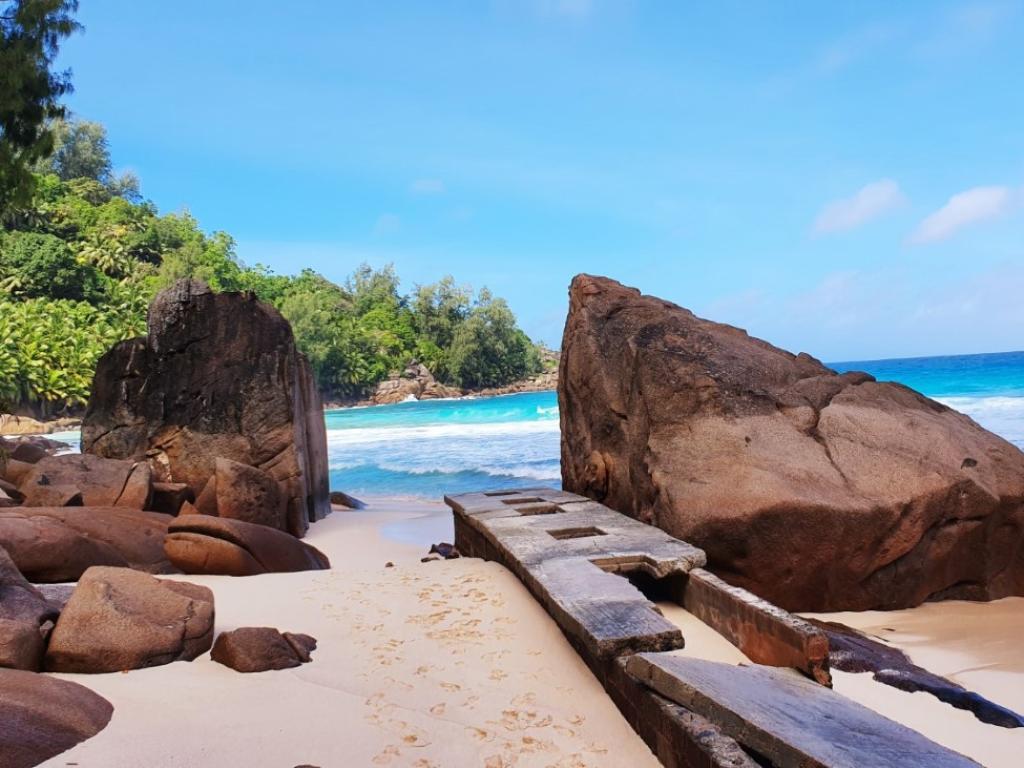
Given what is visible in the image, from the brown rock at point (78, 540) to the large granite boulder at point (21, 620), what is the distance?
1215 mm

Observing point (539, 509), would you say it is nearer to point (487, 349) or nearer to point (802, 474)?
point (802, 474)

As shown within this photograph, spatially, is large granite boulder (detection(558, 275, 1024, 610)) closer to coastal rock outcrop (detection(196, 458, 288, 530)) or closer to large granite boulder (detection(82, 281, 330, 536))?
coastal rock outcrop (detection(196, 458, 288, 530))

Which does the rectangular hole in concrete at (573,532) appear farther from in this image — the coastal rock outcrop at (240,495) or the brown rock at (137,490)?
the brown rock at (137,490)

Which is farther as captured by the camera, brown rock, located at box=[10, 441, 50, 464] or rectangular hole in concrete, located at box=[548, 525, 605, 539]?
brown rock, located at box=[10, 441, 50, 464]

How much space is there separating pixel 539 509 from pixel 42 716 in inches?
206

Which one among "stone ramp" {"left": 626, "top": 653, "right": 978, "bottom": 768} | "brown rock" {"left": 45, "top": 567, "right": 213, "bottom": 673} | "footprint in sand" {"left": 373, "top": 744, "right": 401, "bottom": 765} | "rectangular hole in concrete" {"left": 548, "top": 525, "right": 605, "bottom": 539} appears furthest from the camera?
"rectangular hole in concrete" {"left": 548, "top": 525, "right": 605, "bottom": 539}

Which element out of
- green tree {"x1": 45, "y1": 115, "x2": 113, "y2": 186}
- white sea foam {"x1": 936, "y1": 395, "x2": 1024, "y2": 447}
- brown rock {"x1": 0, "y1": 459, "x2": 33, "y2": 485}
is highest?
green tree {"x1": 45, "y1": 115, "x2": 113, "y2": 186}

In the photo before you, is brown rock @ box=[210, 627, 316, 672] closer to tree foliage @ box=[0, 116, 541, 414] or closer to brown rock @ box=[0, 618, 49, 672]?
brown rock @ box=[0, 618, 49, 672]

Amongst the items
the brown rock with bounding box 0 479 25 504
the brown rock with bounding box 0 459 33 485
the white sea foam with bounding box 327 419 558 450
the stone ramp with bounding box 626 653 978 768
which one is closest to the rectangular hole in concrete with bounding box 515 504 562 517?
the stone ramp with bounding box 626 653 978 768

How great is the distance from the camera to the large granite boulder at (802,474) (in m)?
5.88

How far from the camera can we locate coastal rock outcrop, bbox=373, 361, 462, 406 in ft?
208

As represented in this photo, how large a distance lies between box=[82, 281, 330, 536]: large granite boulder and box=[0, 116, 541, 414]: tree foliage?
2644 cm

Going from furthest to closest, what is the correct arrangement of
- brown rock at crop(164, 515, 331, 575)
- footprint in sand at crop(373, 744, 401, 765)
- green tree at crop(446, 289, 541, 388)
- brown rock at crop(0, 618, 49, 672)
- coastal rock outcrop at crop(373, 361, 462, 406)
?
1. green tree at crop(446, 289, 541, 388)
2. coastal rock outcrop at crop(373, 361, 462, 406)
3. brown rock at crop(164, 515, 331, 575)
4. brown rock at crop(0, 618, 49, 672)
5. footprint in sand at crop(373, 744, 401, 765)

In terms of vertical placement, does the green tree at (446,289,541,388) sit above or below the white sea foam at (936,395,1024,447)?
above
